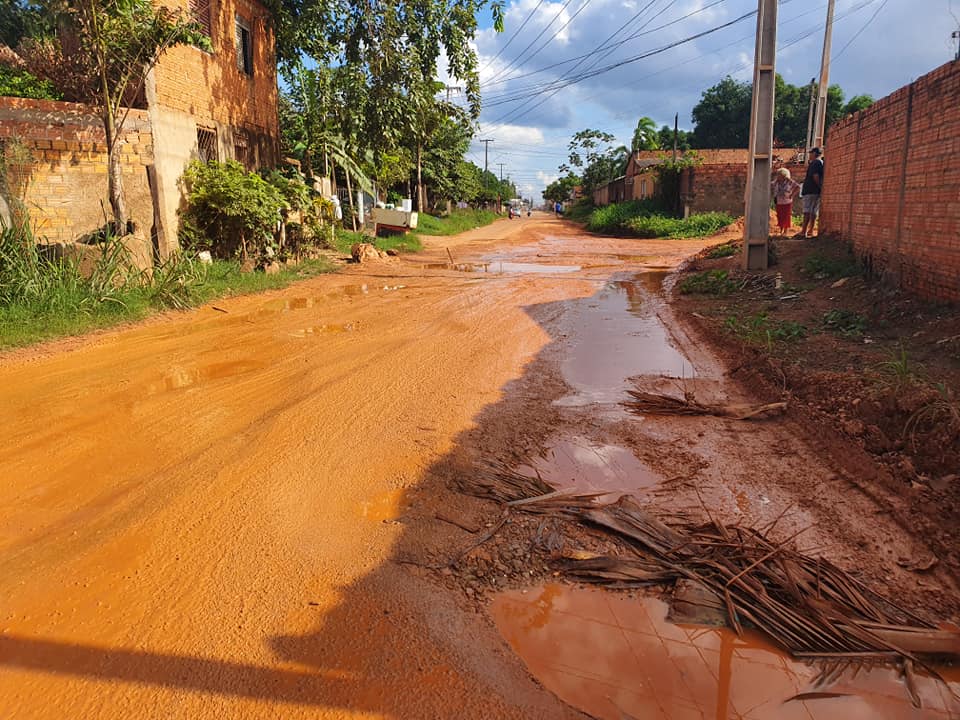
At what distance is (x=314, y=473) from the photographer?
13.2 feet

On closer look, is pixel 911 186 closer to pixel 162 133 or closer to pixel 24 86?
pixel 162 133

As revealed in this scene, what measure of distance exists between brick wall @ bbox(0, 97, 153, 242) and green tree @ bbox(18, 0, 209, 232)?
30 cm

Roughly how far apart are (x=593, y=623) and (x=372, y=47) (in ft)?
56.3

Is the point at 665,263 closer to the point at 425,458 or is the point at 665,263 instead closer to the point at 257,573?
the point at 425,458

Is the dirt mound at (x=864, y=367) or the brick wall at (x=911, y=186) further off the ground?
the brick wall at (x=911, y=186)

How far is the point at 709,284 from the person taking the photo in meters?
A: 11.1

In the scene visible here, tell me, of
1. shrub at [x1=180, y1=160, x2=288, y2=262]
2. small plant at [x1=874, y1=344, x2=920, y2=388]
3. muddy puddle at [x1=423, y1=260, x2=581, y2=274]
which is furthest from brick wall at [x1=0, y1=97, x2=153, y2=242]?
small plant at [x1=874, y1=344, x2=920, y2=388]

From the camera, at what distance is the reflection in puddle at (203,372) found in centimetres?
579

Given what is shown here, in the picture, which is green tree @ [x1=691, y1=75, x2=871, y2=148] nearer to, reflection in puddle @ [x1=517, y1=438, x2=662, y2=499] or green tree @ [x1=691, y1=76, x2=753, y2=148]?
green tree @ [x1=691, y1=76, x2=753, y2=148]

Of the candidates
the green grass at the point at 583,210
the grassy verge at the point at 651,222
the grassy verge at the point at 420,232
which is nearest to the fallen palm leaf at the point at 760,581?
the grassy verge at the point at 420,232

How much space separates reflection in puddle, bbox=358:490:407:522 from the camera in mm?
3527

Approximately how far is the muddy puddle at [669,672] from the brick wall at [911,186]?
5312mm

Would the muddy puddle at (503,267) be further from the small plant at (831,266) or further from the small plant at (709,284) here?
the small plant at (831,266)

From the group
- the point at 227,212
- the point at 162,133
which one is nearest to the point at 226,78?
the point at 162,133
